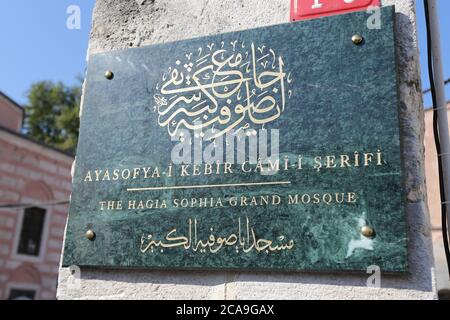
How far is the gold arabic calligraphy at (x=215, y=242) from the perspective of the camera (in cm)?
198

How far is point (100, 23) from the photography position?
109 inches

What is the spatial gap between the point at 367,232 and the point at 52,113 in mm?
20175

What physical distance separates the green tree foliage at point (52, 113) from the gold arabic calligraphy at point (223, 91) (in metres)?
17.8

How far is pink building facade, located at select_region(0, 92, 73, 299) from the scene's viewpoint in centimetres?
1138

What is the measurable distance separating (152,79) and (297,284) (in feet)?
3.93

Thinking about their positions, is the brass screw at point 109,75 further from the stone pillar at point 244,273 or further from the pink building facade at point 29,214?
the pink building facade at point 29,214

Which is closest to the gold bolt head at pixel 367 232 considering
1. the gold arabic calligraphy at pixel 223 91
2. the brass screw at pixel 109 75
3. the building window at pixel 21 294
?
the gold arabic calligraphy at pixel 223 91

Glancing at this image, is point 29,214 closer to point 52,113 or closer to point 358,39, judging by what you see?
point 52,113

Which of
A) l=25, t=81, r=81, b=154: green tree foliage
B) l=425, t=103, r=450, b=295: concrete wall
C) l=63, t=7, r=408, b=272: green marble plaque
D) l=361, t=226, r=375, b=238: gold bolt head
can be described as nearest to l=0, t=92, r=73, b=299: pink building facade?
l=25, t=81, r=81, b=154: green tree foliage

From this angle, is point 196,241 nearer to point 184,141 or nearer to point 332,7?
point 184,141

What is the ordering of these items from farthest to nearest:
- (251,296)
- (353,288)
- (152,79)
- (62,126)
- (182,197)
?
(62,126)
(152,79)
(182,197)
(251,296)
(353,288)

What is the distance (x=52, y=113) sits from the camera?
803 inches

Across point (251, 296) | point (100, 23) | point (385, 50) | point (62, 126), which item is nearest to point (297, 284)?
point (251, 296)

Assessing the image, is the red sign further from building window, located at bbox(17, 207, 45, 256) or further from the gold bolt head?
building window, located at bbox(17, 207, 45, 256)
